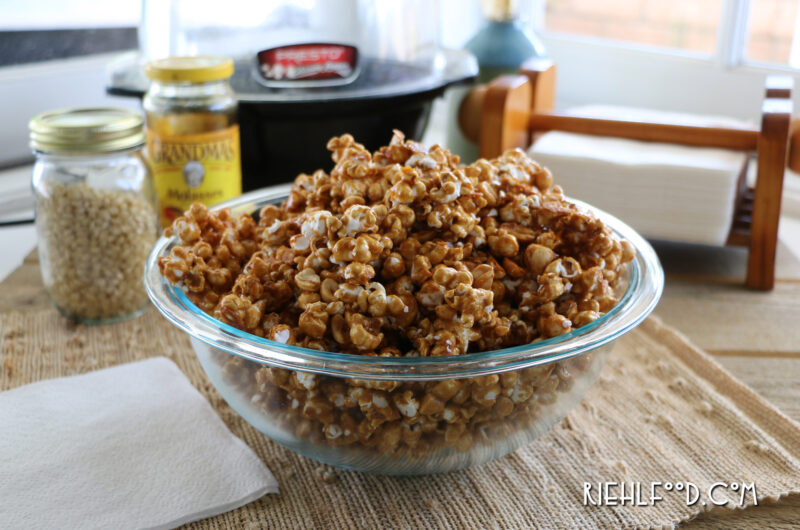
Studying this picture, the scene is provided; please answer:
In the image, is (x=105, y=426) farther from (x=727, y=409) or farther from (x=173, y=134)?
(x=727, y=409)

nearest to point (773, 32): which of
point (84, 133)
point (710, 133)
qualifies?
point (710, 133)

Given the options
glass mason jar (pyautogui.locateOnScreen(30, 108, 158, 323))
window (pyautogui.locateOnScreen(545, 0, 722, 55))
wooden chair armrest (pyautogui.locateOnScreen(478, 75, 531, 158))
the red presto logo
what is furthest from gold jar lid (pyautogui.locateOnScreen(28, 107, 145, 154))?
window (pyautogui.locateOnScreen(545, 0, 722, 55))

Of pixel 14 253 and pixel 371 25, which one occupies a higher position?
Result: pixel 371 25

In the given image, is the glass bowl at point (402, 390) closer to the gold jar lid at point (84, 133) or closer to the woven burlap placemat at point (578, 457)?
the woven burlap placemat at point (578, 457)

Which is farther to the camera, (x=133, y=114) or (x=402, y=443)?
(x=133, y=114)

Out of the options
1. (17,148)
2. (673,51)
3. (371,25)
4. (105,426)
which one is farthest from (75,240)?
(673,51)

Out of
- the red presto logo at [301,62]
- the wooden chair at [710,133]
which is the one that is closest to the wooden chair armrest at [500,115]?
the wooden chair at [710,133]

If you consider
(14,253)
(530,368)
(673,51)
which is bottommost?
(14,253)
